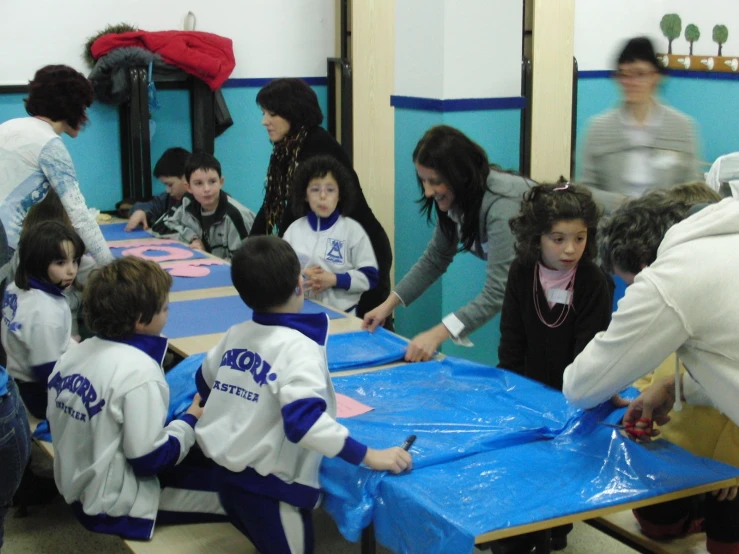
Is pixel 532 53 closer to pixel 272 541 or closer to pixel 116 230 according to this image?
pixel 116 230

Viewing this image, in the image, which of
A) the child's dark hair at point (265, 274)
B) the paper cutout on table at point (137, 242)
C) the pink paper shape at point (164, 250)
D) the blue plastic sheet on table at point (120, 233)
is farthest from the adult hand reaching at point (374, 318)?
the blue plastic sheet on table at point (120, 233)

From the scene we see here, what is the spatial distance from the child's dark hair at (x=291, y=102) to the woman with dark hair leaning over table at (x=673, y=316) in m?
2.01

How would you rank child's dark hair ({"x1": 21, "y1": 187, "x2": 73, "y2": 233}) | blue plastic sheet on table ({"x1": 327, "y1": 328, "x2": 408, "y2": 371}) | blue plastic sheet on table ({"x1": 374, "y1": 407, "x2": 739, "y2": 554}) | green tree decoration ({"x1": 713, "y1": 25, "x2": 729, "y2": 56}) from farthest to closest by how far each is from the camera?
green tree decoration ({"x1": 713, "y1": 25, "x2": 729, "y2": 56}), child's dark hair ({"x1": 21, "y1": 187, "x2": 73, "y2": 233}), blue plastic sheet on table ({"x1": 327, "y1": 328, "x2": 408, "y2": 371}), blue plastic sheet on table ({"x1": 374, "y1": 407, "x2": 739, "y2": 554})

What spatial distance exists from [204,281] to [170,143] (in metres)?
2.33

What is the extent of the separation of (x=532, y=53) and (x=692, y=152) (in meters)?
1.54

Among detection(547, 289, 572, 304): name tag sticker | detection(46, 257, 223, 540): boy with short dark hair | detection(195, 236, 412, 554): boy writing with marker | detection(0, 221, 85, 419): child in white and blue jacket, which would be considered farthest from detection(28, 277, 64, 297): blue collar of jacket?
detection(547, 289, 572, 304): name tag sticker

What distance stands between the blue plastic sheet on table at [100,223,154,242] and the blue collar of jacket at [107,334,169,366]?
246 centimetres

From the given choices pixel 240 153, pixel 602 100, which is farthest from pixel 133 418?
pixel 602 100

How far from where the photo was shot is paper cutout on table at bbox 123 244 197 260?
13.3ft

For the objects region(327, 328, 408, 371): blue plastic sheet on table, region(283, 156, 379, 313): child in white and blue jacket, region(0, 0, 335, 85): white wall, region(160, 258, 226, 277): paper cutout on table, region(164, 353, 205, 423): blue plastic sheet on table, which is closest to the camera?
region(164, 353, 205, 423): blue plastic sheet on table

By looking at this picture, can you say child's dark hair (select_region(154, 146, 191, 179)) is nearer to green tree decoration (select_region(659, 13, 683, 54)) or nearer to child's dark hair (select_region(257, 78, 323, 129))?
child's dark hair (select_region(257, 78, 323, 129))

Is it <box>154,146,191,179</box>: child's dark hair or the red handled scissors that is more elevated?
<box>154,146,191,179</box>: child's dark hair

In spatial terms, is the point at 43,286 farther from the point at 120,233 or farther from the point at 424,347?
the point at 120,233

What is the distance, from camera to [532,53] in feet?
15.2
